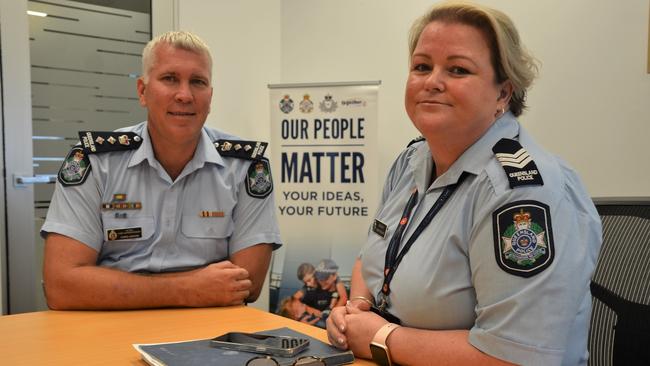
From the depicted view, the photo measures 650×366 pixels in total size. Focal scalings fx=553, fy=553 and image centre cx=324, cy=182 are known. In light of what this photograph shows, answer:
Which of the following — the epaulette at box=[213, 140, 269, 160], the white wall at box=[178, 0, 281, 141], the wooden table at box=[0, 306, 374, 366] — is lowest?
the wooden table at box=[0, 306, 374, 366]

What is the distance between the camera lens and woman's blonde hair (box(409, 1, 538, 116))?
1.21 m

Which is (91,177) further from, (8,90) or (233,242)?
(8,90)

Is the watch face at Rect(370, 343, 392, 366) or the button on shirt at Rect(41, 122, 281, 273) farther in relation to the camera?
the button on shirt at Rect(41, 122, 281, 273)

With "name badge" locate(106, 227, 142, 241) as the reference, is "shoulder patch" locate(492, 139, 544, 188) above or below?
above

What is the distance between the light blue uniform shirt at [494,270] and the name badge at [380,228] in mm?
25

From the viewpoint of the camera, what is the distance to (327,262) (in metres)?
3.84

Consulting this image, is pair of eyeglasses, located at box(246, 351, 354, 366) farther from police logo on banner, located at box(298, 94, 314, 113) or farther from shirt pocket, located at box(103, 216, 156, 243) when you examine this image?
police logo on banner, located at box(298, 94, 314, 113)

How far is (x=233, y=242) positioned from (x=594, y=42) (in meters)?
2.41

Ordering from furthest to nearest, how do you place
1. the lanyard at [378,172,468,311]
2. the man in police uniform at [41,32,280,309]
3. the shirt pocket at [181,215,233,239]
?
the shirt pocket at [181,215,233,239]
the man in police uniform at [41,32,280,309]
the lanyard at [378,172,468,311]

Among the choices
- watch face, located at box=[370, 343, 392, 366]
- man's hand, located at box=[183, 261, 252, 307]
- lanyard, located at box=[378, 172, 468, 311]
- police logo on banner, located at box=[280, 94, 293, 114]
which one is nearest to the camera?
watch face, located at box=[370, 343, 392, 366]

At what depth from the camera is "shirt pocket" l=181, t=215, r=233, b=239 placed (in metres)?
1.88

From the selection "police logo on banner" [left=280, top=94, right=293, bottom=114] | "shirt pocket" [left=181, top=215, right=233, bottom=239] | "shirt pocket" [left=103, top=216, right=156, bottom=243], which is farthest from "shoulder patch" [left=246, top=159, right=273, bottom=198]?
"police logo on banner" [left=280, top=94, right=293, bottom=114]

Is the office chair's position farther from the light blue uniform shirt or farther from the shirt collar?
the shirt collar

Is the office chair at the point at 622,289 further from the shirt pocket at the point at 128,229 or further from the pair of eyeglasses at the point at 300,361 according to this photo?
the shirt pocket at the point at 128,229
